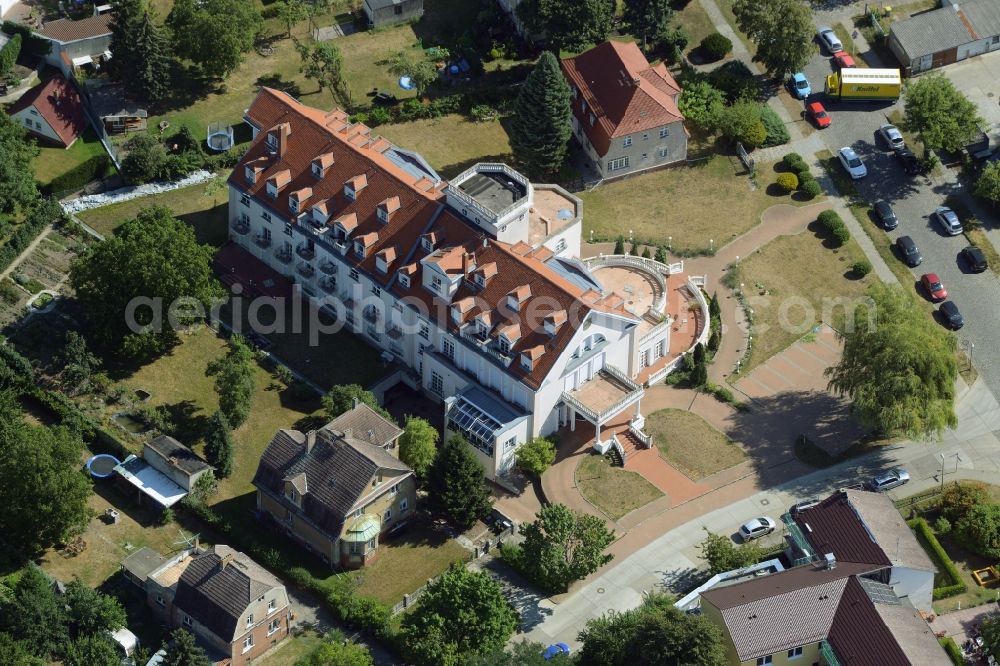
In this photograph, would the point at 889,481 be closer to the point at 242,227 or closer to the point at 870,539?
the point at 870,539

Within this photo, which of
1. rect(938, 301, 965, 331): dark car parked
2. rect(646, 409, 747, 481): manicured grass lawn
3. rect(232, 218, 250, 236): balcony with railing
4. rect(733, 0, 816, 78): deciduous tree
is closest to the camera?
rect(646, 409, 747, 481): manicured grass lawn

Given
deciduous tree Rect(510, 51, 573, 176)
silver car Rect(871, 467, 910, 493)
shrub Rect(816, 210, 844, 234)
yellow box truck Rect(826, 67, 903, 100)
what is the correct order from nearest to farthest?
Result: silver car Rect(871, 467, 910, 493)
deciduous tree Rect(510, 51, 573, 176)
shrub Rect(816, 210, 844, 234)
yellow box truck Rect(826, 67, 903, 100)

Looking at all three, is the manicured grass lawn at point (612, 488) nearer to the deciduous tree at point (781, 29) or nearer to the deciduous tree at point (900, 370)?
the deciduous tree at point (900, 370)

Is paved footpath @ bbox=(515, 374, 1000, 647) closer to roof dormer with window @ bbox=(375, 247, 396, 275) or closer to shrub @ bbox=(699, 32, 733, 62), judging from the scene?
roof dormer with window @ bbox=(375, 247, 396, 275)

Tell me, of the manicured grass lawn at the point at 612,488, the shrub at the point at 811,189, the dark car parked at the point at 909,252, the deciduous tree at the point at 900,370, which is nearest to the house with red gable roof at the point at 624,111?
the shrub at the point at 811,189

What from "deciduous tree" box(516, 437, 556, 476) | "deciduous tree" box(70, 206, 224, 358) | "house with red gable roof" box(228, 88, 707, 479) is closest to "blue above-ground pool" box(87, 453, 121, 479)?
"deciduous tree" box(70, 206, 224, 358)

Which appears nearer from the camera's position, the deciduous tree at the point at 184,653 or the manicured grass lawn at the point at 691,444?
the deciduous tree at the point at 184,653

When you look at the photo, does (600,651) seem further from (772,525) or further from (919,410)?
(919,410)
